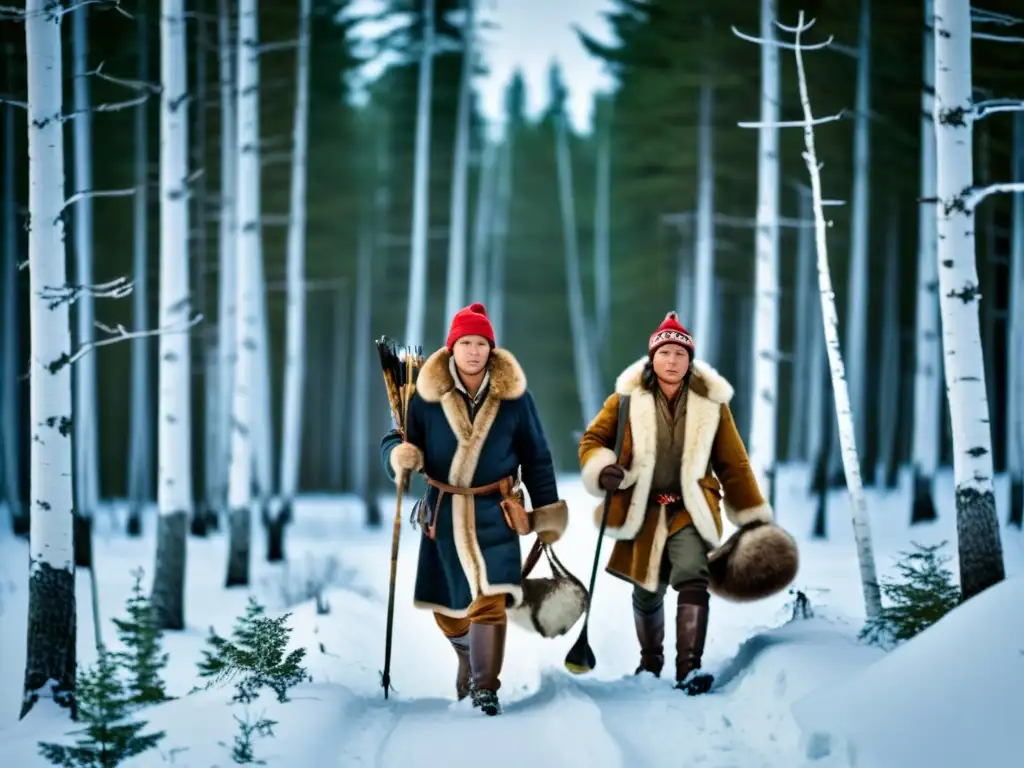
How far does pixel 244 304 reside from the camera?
11969mm

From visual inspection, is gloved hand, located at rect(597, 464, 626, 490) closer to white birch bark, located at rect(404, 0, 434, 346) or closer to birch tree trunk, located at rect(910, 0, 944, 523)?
birch tree trunk, located at rect(910, 0, 944, 523)

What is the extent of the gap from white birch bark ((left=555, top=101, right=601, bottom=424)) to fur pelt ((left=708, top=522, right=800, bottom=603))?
17.6 m

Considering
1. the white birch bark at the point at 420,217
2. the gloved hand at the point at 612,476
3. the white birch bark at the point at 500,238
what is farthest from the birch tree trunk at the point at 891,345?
the gloved hand at the point at 612,476

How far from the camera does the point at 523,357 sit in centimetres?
3192

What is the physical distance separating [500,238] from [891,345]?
34.4ft

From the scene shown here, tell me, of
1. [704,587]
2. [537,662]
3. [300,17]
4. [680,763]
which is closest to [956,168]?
[704,587]

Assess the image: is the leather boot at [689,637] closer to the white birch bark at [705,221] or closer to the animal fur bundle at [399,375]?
the animal fur bundle at [399,375]

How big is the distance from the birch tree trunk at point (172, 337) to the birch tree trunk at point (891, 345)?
48.6 feet

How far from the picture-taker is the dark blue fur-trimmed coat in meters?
5.82

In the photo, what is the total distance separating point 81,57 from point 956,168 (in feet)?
37.0

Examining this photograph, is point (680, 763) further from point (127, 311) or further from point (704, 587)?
point (127, 311)

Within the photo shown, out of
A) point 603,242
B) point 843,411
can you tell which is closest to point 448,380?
point 843,411

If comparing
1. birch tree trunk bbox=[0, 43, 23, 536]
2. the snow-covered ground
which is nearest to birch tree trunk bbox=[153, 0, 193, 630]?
the snow-covered ground

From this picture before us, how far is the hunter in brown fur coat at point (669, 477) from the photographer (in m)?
6.25
